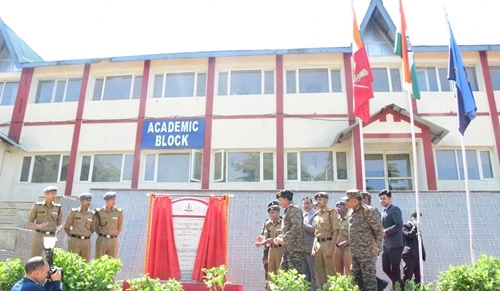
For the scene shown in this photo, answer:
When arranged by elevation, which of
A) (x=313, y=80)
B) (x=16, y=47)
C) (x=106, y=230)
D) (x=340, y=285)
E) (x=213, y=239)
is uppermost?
(x=16, y=47)

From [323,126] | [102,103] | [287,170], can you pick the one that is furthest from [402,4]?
[102,103]

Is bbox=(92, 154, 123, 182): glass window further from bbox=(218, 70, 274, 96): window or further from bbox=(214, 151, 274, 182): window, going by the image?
bbox=(218, 70, 274, 96): window

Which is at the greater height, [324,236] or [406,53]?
[406,53]

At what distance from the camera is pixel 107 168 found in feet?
45.3

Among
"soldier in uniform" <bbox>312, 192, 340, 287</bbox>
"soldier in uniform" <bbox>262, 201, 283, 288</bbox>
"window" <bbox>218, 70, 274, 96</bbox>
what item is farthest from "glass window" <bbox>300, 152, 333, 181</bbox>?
"soldier in uniform" <bbox>312, 192, 340, 287</bbox>

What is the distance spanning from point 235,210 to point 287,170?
4.59m

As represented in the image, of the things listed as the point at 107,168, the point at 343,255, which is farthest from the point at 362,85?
the point at 107,168

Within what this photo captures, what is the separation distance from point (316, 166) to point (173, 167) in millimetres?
4772

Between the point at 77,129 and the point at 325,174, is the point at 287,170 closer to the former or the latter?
the point at 325,174

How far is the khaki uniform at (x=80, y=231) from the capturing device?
7.03 metres

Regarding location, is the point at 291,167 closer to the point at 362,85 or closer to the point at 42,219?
the point at 362,85

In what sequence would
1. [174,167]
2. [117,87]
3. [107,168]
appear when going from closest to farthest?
[174,167] → [107,168] → [117,87]

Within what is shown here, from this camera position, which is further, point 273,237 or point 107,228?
point 107,228

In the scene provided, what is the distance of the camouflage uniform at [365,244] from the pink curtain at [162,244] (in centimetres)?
314
